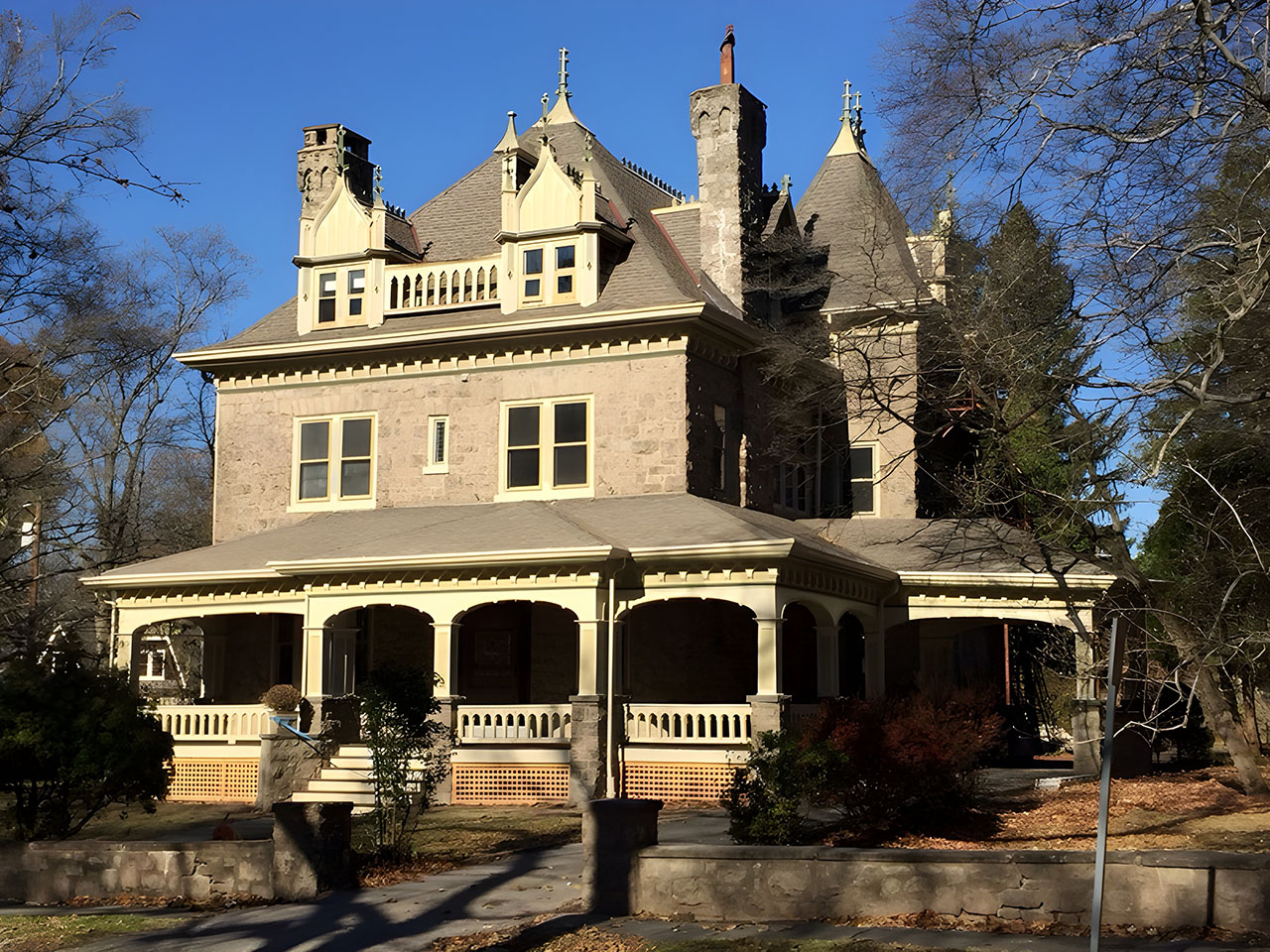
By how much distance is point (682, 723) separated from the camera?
69.2 ft

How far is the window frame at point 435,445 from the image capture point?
25.3 metres

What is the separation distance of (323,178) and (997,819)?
18.5m

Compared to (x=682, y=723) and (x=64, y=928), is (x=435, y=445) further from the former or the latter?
(x=64, y=928)

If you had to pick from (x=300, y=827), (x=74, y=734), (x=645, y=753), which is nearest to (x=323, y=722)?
(x=645, y=753)

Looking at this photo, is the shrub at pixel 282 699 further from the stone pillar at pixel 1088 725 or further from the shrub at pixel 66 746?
the stone pillar at pixel 1088 725

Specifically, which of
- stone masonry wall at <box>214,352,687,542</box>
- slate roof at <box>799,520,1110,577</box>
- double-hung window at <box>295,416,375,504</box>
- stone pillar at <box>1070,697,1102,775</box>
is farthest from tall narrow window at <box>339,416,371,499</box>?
stone pillar at <box>1070,697,1102,775</box>

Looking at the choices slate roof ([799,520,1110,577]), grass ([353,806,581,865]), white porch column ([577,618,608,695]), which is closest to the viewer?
grass ([353,806,581,865])

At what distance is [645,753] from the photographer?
69.3 ft

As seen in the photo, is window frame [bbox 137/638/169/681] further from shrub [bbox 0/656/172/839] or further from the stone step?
shrub [bbox 0/656/172/839]

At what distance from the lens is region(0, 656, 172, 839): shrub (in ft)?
48.6

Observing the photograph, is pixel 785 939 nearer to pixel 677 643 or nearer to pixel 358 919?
pixel 358 919

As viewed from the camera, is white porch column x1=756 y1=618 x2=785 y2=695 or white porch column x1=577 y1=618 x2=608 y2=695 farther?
white porch column x1=577 y1=618 x2=608 y2=695

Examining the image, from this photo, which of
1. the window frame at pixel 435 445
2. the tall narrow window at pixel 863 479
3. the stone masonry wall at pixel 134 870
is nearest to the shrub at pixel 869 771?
the stone masonry wall at pixel 134 870

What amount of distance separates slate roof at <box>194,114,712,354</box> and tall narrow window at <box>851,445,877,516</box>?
5434 mm
